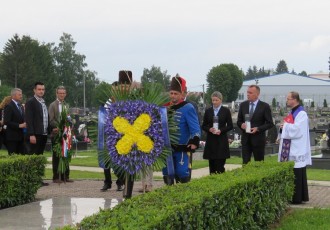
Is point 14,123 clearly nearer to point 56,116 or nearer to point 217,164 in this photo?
point 56,116

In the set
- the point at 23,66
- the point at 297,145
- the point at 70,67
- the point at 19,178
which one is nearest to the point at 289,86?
the point at 70,67

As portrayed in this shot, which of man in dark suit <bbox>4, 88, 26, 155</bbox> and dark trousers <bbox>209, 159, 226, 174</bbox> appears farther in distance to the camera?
man in dark suit <bbox>4, 88, 26, 155</bbox>

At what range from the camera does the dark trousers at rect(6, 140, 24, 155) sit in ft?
42.3

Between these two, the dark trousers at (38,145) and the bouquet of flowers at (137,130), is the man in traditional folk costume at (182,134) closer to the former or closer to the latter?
the bouquet of flowers at (137,130)

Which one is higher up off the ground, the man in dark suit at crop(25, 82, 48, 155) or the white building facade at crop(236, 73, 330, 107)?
the white building facade at crop(236, 73, 330, 107)

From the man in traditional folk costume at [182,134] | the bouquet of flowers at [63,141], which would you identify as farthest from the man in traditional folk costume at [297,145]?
the bouquet of flowers at [63,141]

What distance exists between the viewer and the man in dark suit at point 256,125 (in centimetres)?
1113

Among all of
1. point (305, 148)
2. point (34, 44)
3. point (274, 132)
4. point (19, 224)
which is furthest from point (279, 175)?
point (34, 44)

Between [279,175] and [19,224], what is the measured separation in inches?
146

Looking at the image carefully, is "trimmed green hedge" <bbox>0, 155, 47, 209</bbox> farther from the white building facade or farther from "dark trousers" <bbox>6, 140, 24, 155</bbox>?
the white building facade

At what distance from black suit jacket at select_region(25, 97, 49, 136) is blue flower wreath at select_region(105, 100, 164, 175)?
431 centimetres

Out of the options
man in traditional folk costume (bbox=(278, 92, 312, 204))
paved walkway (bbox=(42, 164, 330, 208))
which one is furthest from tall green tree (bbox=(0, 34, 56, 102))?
man in traditional folk costume (bbox=(278, 92, 312, 204))

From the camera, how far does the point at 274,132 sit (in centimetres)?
2506

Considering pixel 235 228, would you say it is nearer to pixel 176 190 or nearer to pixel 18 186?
pixel 176 190
